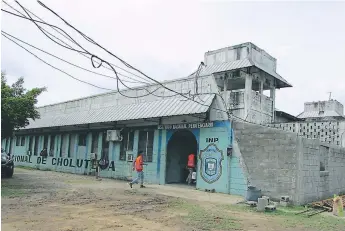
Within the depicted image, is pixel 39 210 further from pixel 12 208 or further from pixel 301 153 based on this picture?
pixel 301 153

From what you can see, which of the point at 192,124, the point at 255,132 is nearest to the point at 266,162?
the point at 255,132

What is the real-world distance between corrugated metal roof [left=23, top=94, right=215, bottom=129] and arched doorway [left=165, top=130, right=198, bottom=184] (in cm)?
170

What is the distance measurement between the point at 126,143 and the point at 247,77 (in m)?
8.43

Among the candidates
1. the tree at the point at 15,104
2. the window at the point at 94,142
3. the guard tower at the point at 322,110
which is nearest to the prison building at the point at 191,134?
the window at the point at 94,142

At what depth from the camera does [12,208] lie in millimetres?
8445

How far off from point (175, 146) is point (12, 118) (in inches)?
326

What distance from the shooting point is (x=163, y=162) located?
54.1 ft

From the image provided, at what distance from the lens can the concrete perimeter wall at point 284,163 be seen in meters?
11.6

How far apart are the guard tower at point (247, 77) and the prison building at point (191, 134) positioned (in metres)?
0.06

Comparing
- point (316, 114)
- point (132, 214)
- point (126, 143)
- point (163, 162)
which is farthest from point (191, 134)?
point (316, 114)

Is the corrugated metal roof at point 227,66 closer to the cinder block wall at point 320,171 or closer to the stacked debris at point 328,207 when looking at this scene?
the cinder block wall at point 320,171

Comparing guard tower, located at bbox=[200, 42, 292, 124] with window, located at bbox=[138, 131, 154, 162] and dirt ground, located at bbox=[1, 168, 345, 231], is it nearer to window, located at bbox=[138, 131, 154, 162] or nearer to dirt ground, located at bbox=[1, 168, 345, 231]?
window, located at bbox=[138, 131, 154, 162]

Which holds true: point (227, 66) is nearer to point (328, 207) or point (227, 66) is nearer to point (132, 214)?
point (328, 207)

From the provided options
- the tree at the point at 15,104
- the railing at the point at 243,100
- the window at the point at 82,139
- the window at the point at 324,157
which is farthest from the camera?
the window at the point at 82,139
